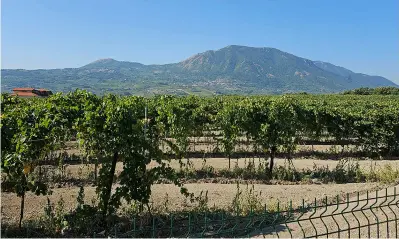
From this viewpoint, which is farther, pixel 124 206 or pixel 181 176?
pixel 181 176

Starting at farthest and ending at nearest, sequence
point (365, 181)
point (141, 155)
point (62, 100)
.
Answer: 1. point (365, 181)
2. point (62, 100)
3. point (141, 155)

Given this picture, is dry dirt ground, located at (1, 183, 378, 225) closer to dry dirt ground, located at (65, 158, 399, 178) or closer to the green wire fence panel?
the green wire fence panel

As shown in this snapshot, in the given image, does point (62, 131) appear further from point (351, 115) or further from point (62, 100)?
point (351, 115)

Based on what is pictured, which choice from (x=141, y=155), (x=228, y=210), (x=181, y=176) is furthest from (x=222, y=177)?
(x=141, y=155)

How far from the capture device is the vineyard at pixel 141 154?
729 cm

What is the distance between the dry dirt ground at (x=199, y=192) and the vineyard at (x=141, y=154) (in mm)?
166

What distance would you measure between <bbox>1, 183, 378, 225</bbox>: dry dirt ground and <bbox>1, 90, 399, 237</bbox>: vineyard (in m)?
0.17

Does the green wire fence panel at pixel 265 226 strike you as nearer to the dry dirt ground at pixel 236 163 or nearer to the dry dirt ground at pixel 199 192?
the dry dirt ground at pixel 199 192

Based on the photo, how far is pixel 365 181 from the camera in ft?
38.7

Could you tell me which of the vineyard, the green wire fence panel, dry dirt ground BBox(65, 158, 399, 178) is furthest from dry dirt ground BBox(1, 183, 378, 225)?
dry dirt ground BBox(65, 158, 399, 178)

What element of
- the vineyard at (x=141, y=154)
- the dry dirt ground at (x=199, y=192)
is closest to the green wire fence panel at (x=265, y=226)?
the vineyard at (x=141, y=154)

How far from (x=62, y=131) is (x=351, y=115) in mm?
15248

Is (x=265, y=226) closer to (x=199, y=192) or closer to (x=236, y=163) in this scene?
(x=199, y=192)

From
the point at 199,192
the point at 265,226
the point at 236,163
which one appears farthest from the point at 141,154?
the point at 236,163
